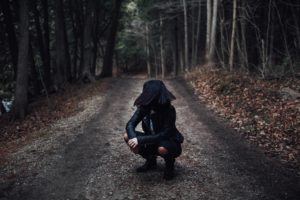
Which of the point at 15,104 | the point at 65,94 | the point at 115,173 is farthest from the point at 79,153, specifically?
the point at 65,94

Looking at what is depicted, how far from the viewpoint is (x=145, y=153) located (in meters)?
7.25

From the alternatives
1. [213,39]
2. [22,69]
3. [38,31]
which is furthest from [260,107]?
[38,31]

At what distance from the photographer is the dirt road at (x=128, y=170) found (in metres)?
7.00

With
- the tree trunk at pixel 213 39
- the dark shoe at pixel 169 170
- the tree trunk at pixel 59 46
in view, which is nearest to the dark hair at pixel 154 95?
the dark shoe at pixel 169 170

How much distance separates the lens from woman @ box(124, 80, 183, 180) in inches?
265

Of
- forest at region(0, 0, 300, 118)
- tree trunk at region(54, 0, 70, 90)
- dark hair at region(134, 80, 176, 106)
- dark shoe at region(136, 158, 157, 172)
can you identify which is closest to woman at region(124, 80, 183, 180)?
dark hair at region(134, 80, 176, 106)

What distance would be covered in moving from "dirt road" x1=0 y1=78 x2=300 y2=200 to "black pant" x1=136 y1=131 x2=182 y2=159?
1.80 feet

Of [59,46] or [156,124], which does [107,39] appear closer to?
[59,46]

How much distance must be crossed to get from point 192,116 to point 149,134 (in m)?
6.68

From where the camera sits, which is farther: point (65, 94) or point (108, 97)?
point (65, 94)

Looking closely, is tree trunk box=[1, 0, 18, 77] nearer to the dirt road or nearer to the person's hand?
the dirt road

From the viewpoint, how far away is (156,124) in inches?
277

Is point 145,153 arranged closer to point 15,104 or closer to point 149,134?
point 149,134

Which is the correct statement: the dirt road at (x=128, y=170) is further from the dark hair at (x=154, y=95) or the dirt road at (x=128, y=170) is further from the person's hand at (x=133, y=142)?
the dark hair at (x=154, y=95)
